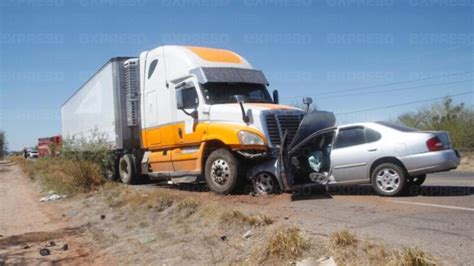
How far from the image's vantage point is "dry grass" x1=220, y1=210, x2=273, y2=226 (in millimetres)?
6701

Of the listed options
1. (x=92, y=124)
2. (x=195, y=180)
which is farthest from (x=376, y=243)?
(x=92, y=124)

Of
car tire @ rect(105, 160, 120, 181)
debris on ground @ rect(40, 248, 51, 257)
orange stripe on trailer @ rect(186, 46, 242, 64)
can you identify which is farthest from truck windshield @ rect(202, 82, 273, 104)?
car tire @ rect(105, 160, 120, 181)

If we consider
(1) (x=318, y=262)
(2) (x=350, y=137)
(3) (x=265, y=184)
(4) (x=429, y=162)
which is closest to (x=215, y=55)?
(3) (x=265, y=184)

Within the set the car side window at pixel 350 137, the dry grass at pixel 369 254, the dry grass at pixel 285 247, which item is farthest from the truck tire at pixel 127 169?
the dry grass at pixel 369 254

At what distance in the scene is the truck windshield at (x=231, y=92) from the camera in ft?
37.8

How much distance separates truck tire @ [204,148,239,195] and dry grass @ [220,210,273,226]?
3.00 m

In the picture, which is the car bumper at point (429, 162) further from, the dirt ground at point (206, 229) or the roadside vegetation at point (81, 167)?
the roadside vegetation at point (81, 167)

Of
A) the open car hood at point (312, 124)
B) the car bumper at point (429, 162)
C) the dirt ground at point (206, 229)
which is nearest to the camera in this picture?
the dirt ground at point (206, 229)

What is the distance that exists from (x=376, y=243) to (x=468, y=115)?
28549mm

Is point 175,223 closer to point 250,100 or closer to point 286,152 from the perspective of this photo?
point 286,152

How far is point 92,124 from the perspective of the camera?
18453 mm

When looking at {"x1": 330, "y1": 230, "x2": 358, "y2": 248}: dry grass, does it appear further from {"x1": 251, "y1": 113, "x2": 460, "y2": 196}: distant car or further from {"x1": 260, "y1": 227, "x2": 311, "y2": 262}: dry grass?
{"x1": 251, "y1": 113, "x2": 460, "y2": 196}: distant car

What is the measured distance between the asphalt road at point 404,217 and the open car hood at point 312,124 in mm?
1210

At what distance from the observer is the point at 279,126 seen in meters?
10.3
